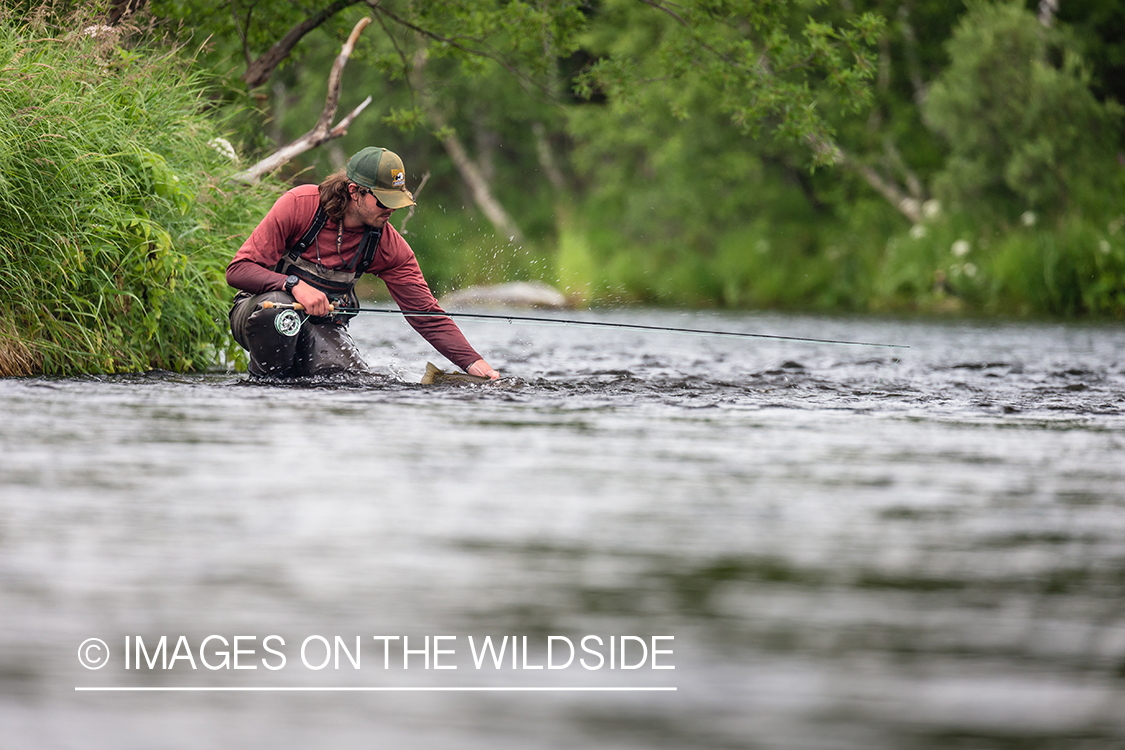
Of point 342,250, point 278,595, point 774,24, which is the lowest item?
point 278,595

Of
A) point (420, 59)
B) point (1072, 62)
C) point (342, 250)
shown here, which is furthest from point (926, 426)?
point (420, 59)

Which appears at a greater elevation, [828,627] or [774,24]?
[774,24]

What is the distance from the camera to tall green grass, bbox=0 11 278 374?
23.5ft

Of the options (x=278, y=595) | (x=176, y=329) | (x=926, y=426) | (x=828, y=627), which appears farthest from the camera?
(x=176, y=329)

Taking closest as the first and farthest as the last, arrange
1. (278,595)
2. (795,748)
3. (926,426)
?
(795,748) < (278,595) < (926,426)

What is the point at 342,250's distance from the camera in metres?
7.11

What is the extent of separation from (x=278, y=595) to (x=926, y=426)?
12.4ft

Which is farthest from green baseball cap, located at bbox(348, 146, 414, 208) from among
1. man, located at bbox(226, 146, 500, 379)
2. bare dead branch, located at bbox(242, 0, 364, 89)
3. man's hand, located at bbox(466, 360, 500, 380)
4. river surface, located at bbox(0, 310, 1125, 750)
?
bare dead branch, located at bbox(242, 0, 364, 89)

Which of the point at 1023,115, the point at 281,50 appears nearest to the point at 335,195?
the point at 281,50

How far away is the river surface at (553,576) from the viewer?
2.29 metres

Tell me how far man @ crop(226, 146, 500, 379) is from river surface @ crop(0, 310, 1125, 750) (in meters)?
0.72

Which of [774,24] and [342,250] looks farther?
[774,24]

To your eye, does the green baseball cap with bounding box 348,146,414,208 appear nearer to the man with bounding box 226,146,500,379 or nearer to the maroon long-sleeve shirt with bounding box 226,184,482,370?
the man with bounding box 226,146,500,379

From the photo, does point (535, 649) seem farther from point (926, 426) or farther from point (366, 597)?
point (926, 426)
